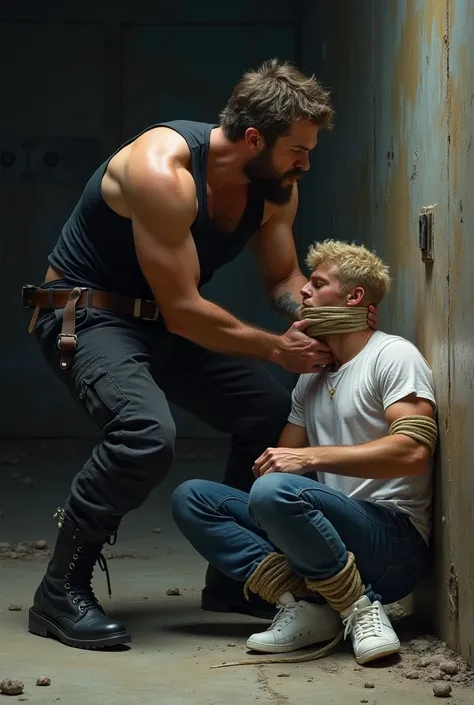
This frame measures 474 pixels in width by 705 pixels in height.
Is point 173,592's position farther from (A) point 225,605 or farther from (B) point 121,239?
(B) point 121,239

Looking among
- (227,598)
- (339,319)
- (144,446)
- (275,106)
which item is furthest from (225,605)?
(275,106)

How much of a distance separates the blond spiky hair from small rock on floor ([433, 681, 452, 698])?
1.17 metres

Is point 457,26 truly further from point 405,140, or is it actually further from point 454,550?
point 454,550

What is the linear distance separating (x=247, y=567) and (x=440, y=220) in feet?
3.74

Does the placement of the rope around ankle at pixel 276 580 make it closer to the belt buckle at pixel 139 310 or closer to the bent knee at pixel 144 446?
the bent knee at pixel 144 446

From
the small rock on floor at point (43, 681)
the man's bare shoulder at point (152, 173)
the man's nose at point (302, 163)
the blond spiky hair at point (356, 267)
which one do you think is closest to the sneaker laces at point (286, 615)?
the small rock on floor at point (43, 681)

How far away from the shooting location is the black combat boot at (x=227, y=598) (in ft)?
12.7

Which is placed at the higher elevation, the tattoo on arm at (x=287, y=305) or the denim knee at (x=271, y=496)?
the tattoo on arm at (x=287, y=305)

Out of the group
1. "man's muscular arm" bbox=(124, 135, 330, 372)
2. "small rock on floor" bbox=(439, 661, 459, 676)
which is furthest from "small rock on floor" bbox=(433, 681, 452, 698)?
"man's muscular arm" bbox=(124, 135, 330, 372)

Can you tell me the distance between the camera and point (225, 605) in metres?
3.92

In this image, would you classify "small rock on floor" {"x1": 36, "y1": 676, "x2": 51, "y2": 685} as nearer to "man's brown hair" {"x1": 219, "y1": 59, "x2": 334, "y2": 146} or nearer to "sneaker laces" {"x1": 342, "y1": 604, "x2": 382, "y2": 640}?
"sneaker laces" {"x1": 342, "y1": 604, "x2": 382, "y2": 640}

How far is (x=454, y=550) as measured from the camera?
10.7ft

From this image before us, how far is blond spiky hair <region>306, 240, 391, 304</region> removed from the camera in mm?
3555

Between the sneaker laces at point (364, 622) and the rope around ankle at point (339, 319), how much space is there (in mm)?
804
